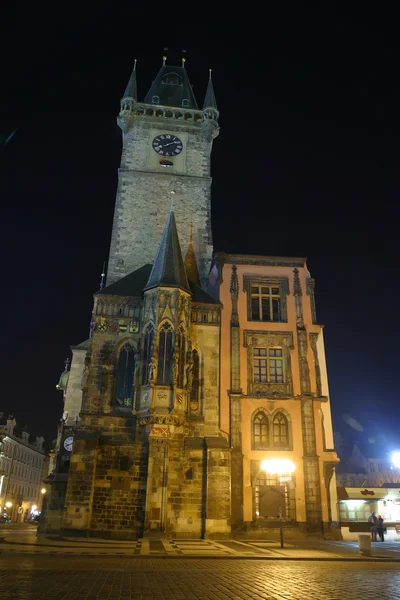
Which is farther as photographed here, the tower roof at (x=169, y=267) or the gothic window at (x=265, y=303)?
the gothic window at (x=265, y=303)

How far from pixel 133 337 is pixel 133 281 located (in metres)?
4.39

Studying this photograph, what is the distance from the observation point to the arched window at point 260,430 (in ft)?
81.4

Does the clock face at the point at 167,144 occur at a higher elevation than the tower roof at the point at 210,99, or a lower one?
lower

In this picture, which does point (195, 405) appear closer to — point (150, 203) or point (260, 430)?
point (260, 430)

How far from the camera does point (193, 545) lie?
58.7 feet

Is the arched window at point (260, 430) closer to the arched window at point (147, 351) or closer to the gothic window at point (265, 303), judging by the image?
the gothic window at point (265, 303)

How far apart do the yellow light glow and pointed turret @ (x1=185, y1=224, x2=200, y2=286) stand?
1211 cm

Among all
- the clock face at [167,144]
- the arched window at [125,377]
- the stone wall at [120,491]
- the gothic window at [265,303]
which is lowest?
the stone wall at [120,491]

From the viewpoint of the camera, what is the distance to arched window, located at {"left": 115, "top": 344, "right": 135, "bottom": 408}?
78.9 ft

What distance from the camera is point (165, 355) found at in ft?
76.8

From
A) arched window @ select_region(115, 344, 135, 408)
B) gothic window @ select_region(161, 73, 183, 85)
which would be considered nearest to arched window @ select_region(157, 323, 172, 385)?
arched window @ select_region(115, 344, 135, 408)

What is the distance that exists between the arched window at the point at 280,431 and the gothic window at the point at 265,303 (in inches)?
227

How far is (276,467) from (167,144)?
25.2 meters

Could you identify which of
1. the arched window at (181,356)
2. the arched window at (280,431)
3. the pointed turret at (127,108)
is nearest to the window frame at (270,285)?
the arched window at (181,356)
